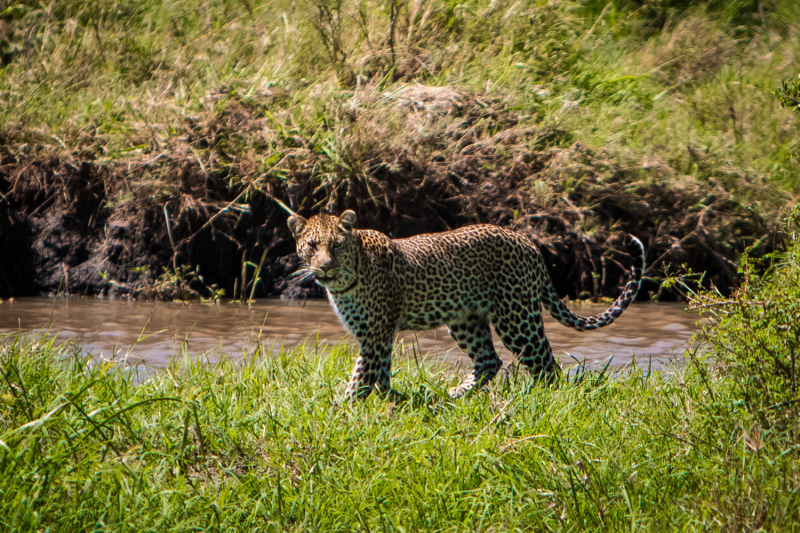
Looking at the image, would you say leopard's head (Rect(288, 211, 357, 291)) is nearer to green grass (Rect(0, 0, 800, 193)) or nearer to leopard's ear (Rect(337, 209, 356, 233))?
leopard's ear (Rect(337, 209, 356, 233))

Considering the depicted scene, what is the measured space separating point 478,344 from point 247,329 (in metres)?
2.72

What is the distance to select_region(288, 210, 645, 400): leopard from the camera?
4938 millimetres

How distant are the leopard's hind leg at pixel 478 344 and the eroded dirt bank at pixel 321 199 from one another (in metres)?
3.42

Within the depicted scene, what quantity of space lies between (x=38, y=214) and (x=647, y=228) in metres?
7.25

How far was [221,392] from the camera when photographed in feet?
14.3

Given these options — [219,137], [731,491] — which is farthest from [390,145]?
[731,491]

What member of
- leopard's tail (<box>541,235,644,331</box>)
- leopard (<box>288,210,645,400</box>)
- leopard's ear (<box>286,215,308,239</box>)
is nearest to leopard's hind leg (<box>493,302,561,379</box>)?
leopard (<box>288,210,645,400</box>)

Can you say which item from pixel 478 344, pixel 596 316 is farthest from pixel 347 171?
pixel 596 316

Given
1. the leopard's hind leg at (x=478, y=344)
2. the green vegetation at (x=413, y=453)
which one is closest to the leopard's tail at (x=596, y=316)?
the leopard's hind leg at (x=478, y=344)

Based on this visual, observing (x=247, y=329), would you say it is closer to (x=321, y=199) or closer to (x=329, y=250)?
(x=321, y=199)

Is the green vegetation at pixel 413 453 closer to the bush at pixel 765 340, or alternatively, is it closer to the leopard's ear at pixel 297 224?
the bush at pixel 765 340

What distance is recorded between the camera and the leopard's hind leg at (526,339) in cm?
550

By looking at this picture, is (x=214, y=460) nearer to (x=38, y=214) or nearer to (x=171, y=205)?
(x=171, y=205)

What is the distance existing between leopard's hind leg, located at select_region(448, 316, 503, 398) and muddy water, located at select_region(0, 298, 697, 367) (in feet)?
1.76
